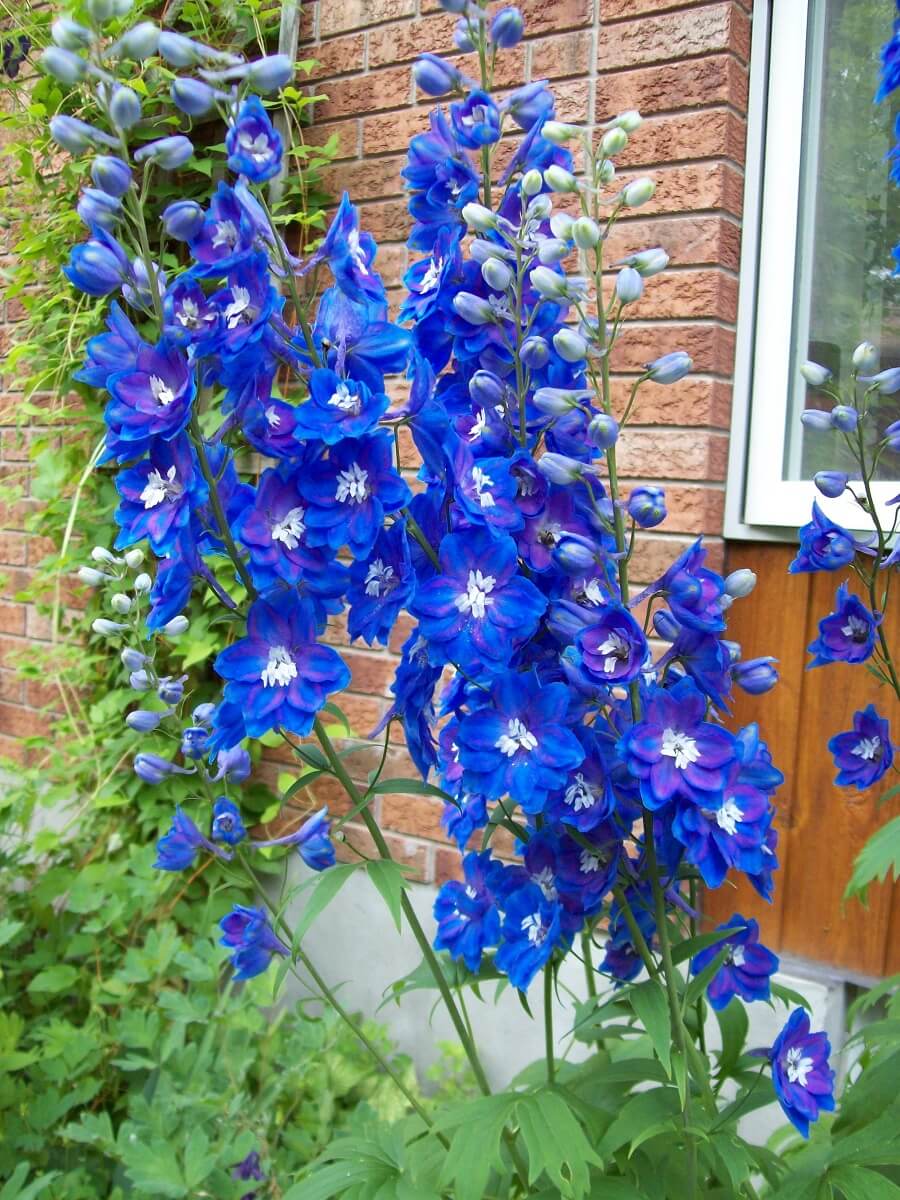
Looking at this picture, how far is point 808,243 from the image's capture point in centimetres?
204

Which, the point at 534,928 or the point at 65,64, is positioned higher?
the point at 65,64

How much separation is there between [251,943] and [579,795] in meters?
0.52

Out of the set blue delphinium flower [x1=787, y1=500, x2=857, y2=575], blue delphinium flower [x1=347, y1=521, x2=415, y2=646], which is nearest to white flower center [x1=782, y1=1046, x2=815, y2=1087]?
blue delphinium flower [x1=787, y1=500, x2=857, y2=575]

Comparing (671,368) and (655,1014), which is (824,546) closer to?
(671,368)

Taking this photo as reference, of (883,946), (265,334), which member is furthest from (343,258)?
(883,946)

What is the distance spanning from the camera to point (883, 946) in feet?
6.45

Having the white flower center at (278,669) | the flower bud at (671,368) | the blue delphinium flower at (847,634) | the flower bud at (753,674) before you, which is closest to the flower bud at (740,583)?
the flower bud at (753,674)

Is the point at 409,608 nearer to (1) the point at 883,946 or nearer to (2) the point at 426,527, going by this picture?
(2) the point at 426,527

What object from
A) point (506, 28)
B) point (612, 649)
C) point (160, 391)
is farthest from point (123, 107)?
point (612, 649)

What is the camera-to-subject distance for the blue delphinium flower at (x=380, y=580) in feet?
2.92

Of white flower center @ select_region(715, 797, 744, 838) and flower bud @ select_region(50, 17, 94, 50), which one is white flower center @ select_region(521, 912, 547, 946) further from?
flower bud @ select_region(50, 17, 94, 50)

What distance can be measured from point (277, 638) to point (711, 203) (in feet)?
4.90

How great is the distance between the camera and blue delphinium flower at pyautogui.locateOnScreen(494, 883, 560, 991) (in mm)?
934

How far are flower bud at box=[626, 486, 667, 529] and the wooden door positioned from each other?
1.16 m
